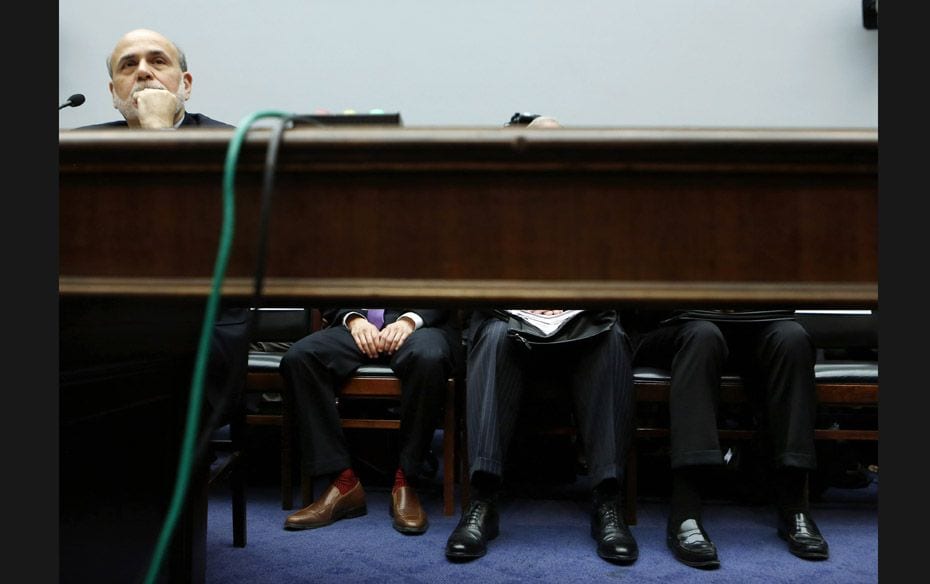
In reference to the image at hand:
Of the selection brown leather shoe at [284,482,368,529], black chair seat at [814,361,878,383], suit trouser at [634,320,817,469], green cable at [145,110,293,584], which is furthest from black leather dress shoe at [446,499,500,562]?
green cable at [145,110,293,584]

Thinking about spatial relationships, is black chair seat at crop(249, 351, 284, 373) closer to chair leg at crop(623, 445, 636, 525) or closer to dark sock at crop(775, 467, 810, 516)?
chair leg at crop(623, 445, 636, 525)

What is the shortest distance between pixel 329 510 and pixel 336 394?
1.05 ft

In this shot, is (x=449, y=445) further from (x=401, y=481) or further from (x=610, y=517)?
(x=610, y=517)

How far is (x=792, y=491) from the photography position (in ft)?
5.80

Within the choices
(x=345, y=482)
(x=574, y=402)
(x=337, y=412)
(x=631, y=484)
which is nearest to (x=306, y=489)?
(x=345, y=482)

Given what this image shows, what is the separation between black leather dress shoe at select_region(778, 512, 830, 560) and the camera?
1.63 metres

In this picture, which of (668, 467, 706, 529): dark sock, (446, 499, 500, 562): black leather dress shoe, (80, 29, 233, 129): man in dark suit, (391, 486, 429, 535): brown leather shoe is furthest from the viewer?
(80, 29, 233, 129): man in dark suit

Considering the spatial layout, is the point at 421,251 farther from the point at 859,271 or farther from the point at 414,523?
the point at 414,523

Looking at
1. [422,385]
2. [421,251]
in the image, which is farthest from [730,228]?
[422,385]

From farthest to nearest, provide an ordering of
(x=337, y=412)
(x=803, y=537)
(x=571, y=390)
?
(x=337, y=412), (x=571, y=390), (x=803, y=537)

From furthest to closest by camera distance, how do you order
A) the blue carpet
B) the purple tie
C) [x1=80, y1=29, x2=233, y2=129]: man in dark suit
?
the purple tie → [x1=80, y1=29, x2=233, y2=129]: man in dark suit → the blue carpet

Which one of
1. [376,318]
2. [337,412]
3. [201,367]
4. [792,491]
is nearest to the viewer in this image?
[201,367]

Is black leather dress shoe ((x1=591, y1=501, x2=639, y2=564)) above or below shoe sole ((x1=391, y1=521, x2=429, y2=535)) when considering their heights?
above

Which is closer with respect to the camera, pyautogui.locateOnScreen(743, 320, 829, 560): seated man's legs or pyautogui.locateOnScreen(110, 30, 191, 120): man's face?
pyautogui.locateOnScreen(743, 320, 829, 560): seated man's legs
